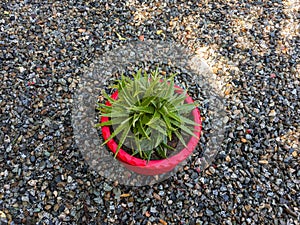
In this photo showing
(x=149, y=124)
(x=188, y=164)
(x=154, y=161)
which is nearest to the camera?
(x=149, y=124)

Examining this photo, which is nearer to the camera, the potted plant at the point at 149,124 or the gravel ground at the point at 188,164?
the potted plant at the point at 149,124

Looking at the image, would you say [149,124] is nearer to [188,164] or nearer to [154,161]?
[154,161]

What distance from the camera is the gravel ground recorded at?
2533 millimetres

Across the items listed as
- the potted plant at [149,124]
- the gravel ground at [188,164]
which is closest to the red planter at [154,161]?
the potted plant at [149,124]

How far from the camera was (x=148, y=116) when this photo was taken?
226cm

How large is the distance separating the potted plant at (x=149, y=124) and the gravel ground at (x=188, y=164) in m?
0.28

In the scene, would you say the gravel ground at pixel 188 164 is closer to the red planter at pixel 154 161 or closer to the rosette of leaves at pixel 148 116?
the red planter at pixel 154 161

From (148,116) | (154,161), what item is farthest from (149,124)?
(154,161)

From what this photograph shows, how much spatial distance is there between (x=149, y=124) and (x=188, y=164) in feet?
2.14

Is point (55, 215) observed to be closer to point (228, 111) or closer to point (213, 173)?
point (213, 173)

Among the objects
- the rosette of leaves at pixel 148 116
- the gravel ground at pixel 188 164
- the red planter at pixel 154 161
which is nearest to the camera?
the rosette of leaves at pixel 148 116

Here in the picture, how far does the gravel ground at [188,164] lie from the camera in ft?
8.31

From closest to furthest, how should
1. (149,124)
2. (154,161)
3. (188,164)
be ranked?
(149,124), (154,161), (188,164)

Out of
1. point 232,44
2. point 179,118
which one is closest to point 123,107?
point 179,118
